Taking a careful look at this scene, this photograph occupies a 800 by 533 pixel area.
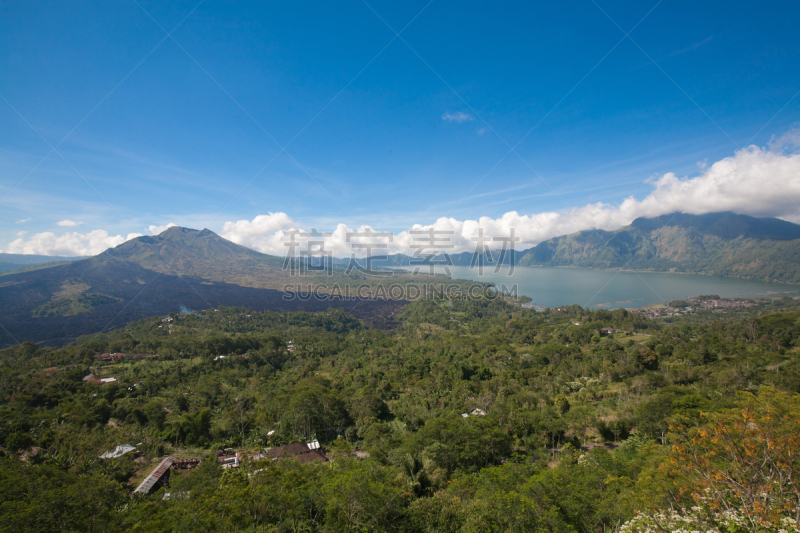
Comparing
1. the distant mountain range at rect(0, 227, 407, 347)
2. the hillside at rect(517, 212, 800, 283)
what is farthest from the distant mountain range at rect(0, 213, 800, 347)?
the hillside at rect(517, 212, 800, 283)

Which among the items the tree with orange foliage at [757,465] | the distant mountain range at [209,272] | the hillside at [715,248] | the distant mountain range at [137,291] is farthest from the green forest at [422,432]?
the hillside at [715,248]

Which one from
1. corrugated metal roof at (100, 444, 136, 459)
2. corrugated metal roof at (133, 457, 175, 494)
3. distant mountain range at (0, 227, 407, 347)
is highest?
distant mountain range at (0, 227, 407, 347)

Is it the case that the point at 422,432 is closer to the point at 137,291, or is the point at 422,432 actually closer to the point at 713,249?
the point at 137,291

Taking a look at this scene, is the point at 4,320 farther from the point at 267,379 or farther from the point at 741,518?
the point at 741,518

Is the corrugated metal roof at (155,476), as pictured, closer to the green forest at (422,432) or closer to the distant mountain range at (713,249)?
the green forest at (422,432)

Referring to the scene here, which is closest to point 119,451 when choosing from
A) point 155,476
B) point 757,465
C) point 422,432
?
point 155,476

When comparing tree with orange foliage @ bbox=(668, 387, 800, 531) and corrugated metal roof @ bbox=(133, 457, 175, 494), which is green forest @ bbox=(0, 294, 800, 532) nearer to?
tree with orange foliage @ bbox=(668, 387, 800, 531)

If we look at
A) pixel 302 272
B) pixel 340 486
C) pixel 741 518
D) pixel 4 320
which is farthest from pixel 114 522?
pixel 302 272
